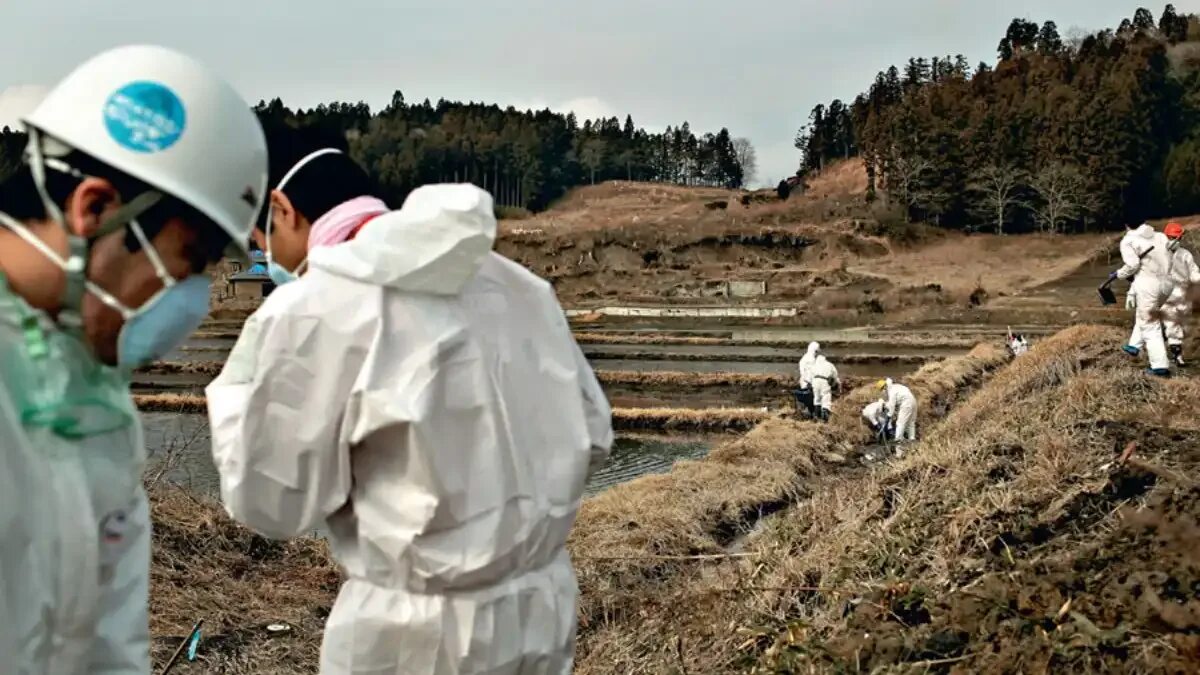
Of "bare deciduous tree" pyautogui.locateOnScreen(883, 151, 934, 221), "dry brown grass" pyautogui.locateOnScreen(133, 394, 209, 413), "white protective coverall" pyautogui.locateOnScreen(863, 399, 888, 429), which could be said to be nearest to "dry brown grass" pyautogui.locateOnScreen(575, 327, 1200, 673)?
"white protective coverall" pyautogui.locateOnScreen(863, 399, 888, 429)

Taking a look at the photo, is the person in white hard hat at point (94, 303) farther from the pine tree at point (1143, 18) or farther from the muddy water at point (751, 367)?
the pine tree at point (1143, 18)

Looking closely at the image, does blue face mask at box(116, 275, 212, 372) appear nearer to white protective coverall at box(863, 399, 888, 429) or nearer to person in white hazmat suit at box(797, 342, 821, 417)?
white protective coverall at box(863, 399, 888, 429)

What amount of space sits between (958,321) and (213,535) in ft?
92.6

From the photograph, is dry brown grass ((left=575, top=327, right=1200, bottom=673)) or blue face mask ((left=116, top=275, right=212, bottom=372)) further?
dry brown grass ((left=575, top=327, right=1200, bottom=673))

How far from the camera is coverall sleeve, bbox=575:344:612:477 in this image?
2.23 meters

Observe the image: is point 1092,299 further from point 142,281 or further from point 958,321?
point 142,281

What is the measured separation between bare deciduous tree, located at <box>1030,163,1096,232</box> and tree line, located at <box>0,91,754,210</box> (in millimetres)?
33840

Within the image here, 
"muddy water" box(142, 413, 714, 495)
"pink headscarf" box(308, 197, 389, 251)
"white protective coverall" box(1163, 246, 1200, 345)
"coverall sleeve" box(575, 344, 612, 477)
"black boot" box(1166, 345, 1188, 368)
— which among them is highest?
"pink headscarf" box(308, 197, 389, 251)

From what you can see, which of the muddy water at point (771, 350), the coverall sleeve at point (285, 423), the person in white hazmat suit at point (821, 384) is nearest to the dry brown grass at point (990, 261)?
the muddy water at point (771, 350)

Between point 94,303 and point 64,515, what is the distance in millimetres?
298

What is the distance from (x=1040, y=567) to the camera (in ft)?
14.8

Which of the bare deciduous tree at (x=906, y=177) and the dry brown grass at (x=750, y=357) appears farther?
the bare deciduous tree at (x=906, y=177)

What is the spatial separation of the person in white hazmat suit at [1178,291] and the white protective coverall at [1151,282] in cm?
16

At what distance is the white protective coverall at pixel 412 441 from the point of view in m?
1.82
